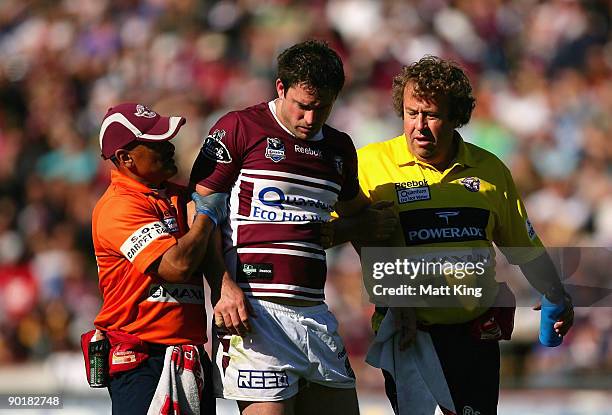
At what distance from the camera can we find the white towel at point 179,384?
4.33 metres

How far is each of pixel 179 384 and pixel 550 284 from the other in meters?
1.77

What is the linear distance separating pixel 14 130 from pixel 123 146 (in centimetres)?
752

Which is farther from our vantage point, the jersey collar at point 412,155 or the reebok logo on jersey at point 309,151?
the jersey collar at point 412,155

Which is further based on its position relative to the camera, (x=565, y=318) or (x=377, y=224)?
(x=565, y=318)

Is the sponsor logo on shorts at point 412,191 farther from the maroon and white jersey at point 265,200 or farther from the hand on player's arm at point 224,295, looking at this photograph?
the hand on player's arm at point 224,295

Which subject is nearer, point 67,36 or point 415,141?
point 415,141

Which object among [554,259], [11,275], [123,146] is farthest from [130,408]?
[11,275]

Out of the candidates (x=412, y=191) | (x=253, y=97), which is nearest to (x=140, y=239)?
(x=412, y=191)

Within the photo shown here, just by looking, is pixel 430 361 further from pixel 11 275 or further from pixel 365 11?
pixel 365 11

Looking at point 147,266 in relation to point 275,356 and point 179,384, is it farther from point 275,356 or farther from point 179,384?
point 275,356

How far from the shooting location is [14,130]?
1166 centimetres

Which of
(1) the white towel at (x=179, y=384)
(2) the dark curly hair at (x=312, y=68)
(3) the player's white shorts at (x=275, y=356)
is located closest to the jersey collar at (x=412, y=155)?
(2) the dark curly hair at (x=312, y=68)

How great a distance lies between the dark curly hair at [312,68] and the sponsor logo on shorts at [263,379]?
3.59ft

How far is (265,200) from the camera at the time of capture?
4.44m
